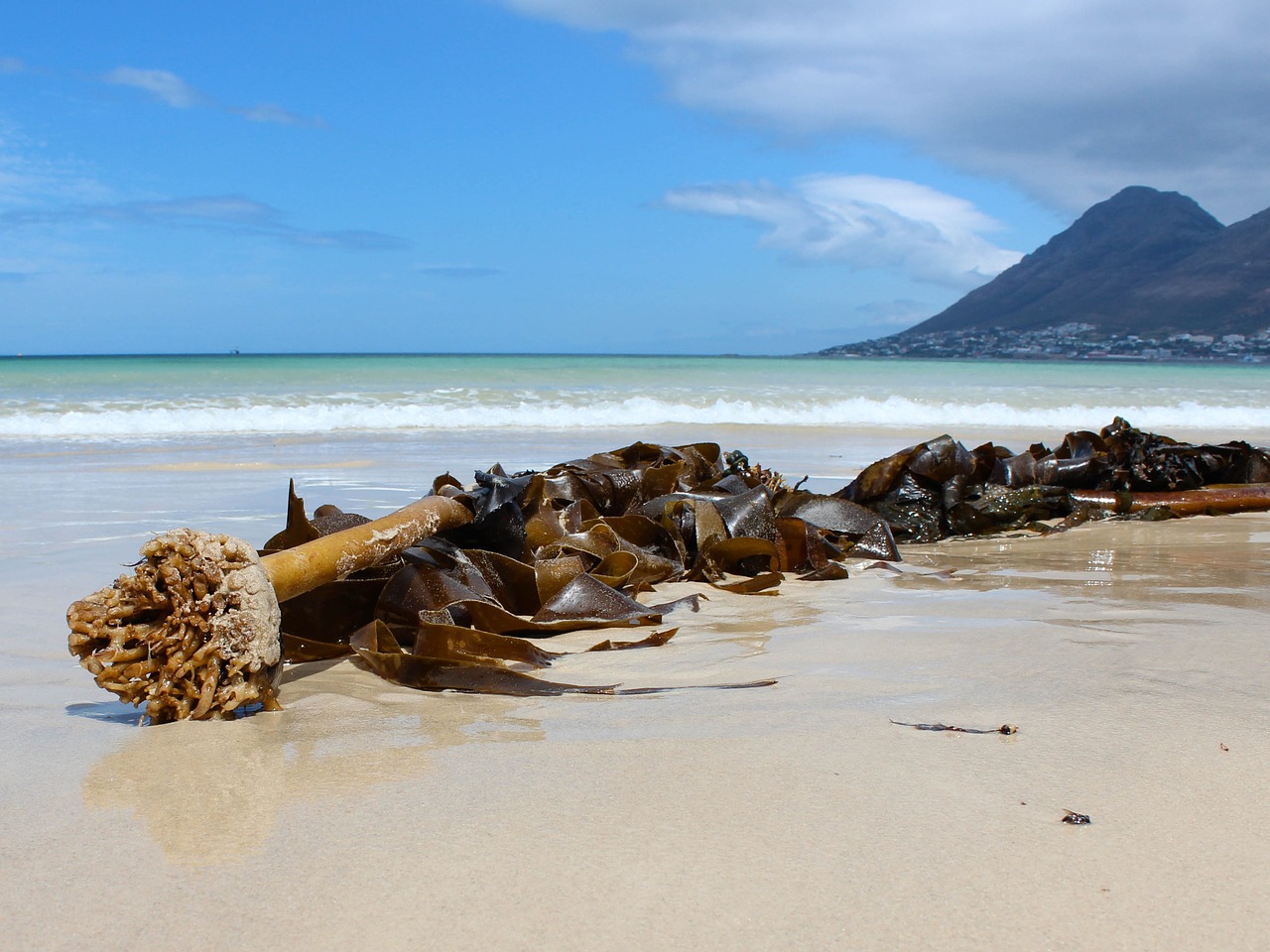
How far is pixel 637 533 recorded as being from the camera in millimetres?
3145

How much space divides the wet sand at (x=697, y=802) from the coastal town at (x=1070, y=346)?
1651 inches

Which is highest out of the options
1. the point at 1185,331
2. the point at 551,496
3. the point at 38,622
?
the point at 1185,331

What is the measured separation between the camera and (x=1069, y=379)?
2503 cm

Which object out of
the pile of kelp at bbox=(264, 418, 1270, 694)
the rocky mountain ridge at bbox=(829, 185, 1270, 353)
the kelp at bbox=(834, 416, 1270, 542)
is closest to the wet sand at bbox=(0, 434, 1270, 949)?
the pile of kelp at bbox=(264, 418, 1270, 694)

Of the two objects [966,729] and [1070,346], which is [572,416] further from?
[1070,346]

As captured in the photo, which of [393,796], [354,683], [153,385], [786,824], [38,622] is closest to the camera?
[786,824]

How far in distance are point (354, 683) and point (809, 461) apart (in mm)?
5540

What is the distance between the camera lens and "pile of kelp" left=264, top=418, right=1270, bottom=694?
2.12m

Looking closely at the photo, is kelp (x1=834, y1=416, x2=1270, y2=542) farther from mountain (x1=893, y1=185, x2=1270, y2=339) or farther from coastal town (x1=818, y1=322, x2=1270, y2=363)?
mountain (x1=893, y1=185, x2=1270, y2=339)

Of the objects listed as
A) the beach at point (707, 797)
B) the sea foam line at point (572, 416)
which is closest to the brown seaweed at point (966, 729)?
the beach at point (707, 797)

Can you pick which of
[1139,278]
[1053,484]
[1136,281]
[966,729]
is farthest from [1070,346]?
[966,729]

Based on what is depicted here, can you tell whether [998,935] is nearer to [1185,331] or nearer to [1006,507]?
[1006,507]

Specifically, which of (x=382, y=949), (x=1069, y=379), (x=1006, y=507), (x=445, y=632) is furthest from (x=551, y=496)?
Result: (x=1069, y=379)

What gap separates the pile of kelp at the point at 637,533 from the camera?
2123mm
